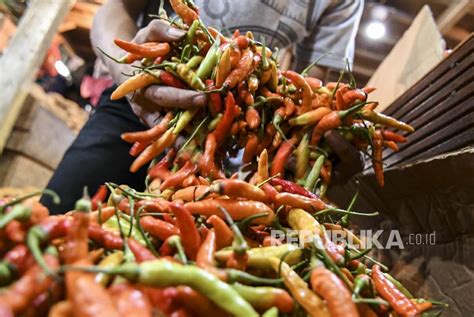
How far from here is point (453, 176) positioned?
5.97ft

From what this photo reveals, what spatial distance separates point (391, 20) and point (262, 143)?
4466mm

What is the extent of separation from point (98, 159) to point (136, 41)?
846mm

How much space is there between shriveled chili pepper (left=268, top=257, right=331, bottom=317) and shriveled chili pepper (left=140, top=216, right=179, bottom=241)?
32cm

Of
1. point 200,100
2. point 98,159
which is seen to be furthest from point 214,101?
point 98,159

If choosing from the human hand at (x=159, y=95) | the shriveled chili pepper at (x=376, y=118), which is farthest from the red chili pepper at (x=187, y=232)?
the shriveled chili pepper at (x=376, y=118)

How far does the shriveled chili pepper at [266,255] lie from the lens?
103 centimetres

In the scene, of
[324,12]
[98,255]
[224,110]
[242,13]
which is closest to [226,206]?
[98,255]

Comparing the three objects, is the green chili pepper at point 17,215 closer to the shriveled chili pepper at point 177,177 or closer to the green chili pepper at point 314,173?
the shriveled chili pepper at point 177,177

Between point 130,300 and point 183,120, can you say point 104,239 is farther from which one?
point 183,120

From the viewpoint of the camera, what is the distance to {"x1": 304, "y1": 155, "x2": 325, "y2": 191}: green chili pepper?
1.75 metres

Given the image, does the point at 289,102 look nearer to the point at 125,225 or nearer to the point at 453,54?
the point at 125,225

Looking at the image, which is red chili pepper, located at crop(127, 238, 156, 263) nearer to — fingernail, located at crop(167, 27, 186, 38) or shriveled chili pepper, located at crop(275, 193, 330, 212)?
shriveled chili pepper, located at crop(275, 193, 330, 212)

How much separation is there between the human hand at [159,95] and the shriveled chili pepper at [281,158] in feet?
1.29

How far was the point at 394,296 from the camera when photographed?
3.81ft
